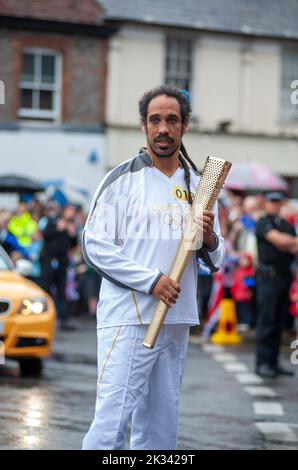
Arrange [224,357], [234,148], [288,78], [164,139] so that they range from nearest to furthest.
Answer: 1. [164,139]
2. [224,357]
3. [234,148]
4. [288,78]

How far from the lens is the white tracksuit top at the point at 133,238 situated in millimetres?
5645

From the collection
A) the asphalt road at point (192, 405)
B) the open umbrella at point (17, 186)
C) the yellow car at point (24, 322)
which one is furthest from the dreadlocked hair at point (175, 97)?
the open umbrella at point (17, 186)

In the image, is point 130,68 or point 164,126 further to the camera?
point 130,68

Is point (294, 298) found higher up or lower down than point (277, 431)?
lower down

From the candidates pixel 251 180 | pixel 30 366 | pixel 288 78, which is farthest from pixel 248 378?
pixel 288 78

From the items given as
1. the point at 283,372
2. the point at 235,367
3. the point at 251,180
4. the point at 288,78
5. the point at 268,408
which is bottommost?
the point at 235,367

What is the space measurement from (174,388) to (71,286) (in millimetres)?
16475

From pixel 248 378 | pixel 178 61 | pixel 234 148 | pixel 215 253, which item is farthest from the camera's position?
pixel 234 148

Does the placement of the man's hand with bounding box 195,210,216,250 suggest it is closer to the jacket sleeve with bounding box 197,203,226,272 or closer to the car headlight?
the jacket sleeve with bounding box 197,203,226,272

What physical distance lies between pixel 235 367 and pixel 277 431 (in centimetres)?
503

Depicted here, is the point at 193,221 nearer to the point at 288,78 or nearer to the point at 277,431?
the point at 277,431

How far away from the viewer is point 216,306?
717 inches

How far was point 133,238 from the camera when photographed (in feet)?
18.7

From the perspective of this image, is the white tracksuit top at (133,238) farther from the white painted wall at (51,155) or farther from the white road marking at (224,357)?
the white painted wall at (51,155)
